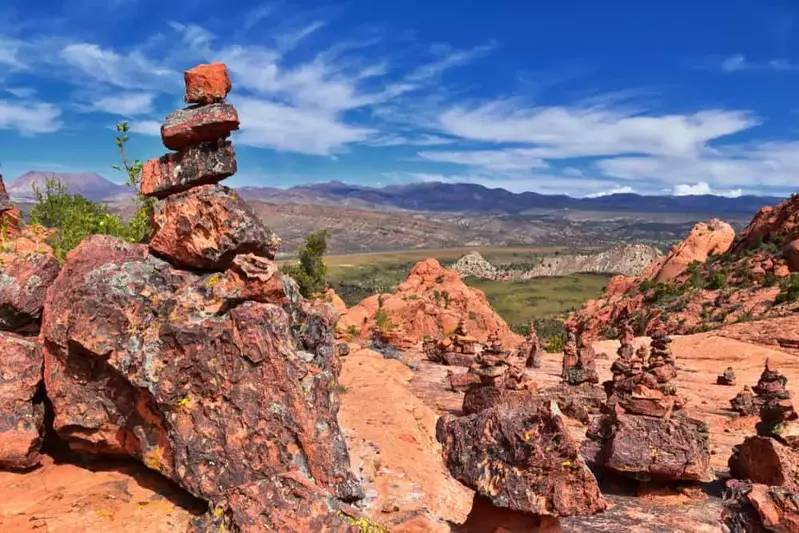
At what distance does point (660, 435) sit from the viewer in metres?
14.2

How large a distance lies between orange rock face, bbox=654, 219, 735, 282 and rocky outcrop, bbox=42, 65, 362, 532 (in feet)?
232

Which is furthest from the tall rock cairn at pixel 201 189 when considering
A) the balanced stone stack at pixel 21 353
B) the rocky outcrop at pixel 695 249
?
the rocky outcrop at pixel 695 249

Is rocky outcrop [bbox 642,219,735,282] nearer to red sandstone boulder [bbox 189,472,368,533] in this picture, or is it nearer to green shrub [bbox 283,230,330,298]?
green shrub [bbox 283,230,330,298]

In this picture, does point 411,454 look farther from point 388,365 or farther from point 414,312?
point 414,312

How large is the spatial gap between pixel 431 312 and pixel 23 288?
47.7 metres

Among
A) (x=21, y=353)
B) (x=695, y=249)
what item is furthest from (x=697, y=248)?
(x=21, y=353)

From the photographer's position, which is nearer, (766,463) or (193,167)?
(193,167)

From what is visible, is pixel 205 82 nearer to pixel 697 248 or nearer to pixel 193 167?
pixel 193 167

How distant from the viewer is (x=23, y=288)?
11.3 meters

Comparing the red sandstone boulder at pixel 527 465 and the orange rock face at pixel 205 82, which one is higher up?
the orange rock face at pixel 205 82

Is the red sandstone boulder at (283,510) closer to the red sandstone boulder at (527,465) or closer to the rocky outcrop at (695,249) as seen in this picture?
the red sandstone boulder at (527,465)

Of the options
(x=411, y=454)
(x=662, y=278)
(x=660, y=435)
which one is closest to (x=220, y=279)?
(x=411, y=454)

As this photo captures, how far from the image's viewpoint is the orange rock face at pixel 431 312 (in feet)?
182

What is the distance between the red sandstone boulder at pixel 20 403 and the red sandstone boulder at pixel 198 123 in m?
5.01
